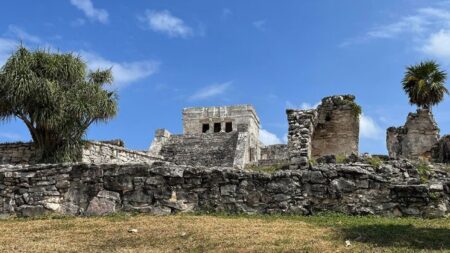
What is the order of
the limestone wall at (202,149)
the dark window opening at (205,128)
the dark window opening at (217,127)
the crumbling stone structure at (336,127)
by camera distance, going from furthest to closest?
the dark window opening at (217,127)
the dark window opening at (205,128)
the limestone wall at (202,149)
the crumbling stone structure at (336,127)

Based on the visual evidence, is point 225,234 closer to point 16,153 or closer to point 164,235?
point 164,235

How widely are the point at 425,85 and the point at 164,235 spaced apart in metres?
21.5

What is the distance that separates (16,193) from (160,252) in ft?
16.5

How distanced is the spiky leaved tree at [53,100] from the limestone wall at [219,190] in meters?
6.95

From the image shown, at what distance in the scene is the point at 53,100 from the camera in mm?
18406

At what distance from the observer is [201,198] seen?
11.3 metres

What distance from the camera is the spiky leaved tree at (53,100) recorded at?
18297mm

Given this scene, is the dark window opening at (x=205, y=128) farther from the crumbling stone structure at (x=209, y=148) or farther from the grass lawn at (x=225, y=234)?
the grass lawn at (x=225, y=234)

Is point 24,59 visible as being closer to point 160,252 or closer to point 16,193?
point 16,193

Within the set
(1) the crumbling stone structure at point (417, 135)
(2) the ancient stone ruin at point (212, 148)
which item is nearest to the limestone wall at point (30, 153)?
(2) the ancient stone ruin at point (212, 148)

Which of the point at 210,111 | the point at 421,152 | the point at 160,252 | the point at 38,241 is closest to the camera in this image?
the point at 160,252

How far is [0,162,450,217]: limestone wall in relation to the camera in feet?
36.0

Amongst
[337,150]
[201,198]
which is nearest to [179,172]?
[201,198]

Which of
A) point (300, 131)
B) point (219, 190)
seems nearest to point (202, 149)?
point (300, 131)
